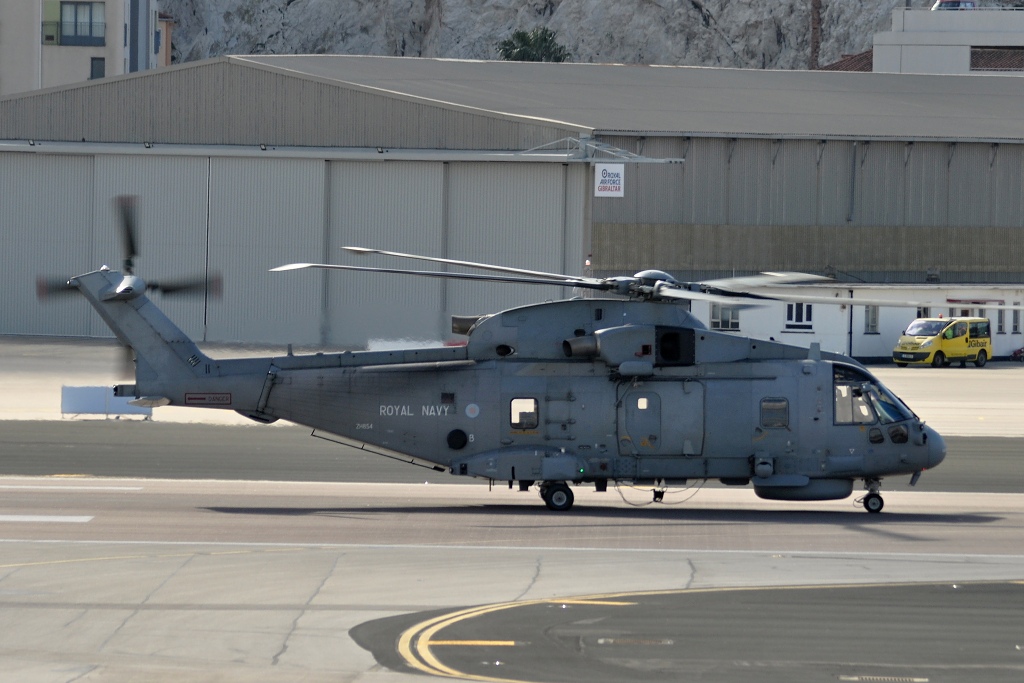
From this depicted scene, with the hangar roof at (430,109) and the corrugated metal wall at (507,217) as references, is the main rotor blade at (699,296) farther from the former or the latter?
the hangar roof at (430,109)

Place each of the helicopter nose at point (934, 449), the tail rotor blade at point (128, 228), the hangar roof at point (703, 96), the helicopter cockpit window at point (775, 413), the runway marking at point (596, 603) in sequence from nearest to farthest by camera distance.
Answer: the runway marking at point (596, 603) → the helicopter cockpit window at point (775, 413) → the helicopter nose at point (934, 449) → the tail rotor blade at point (128, 228) → the hangar roof at point (703, 96)

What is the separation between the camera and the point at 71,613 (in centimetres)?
1427

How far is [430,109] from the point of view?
49.2 metres

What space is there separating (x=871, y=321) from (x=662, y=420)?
31.4 m

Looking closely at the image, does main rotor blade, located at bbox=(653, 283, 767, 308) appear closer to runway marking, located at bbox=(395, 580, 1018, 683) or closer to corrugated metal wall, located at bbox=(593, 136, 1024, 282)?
runway marking, located at bbox=(395, 580, 1018, 683)

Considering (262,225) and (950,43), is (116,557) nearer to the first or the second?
(262,225)

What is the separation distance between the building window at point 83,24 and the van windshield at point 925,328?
6082cm

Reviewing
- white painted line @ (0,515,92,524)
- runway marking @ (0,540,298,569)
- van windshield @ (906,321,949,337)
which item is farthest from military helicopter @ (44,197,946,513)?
van windshield @ (906,321,949,337)

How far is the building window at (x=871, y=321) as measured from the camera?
48.9 metres

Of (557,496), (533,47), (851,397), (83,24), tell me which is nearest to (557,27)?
(533,47)

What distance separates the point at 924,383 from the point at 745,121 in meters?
15.5

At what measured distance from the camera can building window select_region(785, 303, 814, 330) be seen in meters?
48.2

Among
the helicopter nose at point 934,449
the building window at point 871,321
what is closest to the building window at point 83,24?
the building window at point 871,321

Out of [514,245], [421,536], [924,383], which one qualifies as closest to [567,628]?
[421,536]
